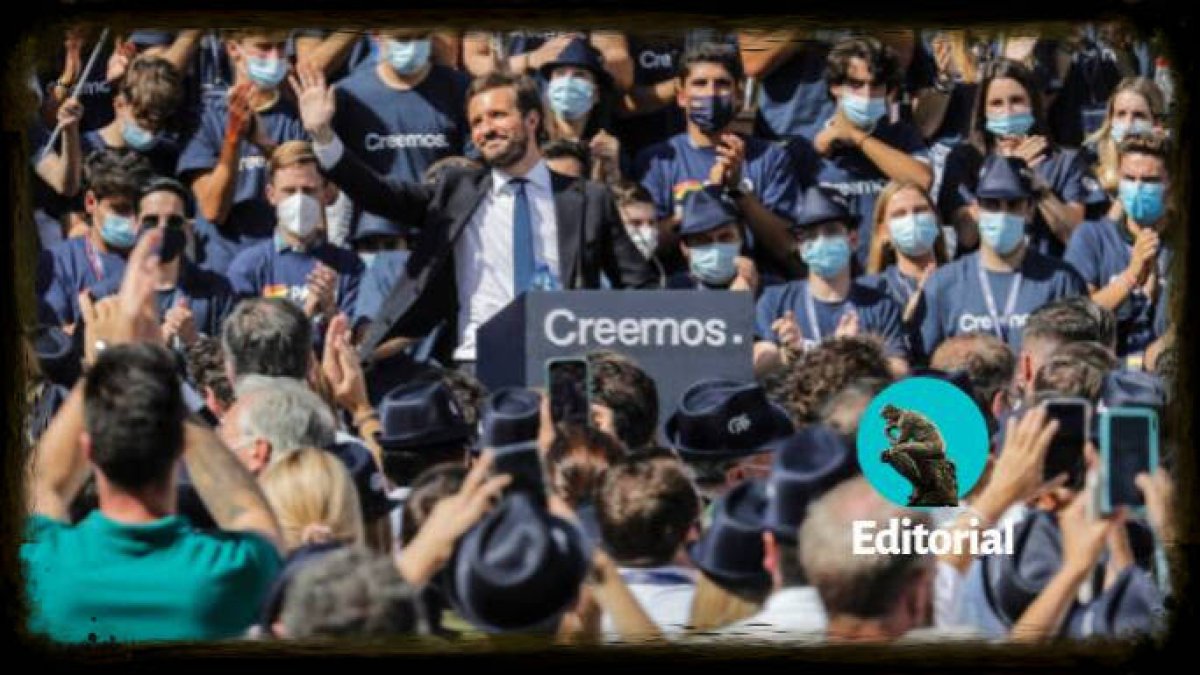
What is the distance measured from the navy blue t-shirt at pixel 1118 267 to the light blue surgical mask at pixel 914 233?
0.43 m

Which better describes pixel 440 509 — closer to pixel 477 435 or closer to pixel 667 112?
pixel 477 435

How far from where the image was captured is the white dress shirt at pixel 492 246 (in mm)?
6270

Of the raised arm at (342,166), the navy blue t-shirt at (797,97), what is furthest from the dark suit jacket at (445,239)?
the navy blue t-shirt at (797,97)

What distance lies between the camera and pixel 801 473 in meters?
6.13

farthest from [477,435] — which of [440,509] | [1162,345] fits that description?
[1162,345]

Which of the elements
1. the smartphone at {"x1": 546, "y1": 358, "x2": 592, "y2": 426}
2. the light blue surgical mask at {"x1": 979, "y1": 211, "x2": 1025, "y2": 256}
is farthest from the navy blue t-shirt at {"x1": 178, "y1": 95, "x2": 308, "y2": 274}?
the light blue surgical mask at {"x1": 979, "y1": 211, "x2": 1025, "y2": 256}

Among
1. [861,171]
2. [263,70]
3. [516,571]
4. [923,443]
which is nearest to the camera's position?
[516,571]

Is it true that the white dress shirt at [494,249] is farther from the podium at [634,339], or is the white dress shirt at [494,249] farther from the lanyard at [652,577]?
the lanyard at [652,577]

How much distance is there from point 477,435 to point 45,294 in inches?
54.7

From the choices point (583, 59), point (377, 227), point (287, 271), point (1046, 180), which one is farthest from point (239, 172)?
point (1046, 180)

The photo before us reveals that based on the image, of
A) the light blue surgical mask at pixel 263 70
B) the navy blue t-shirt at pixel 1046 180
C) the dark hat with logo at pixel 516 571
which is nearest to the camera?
the dark hat with logo at pixel 516 571

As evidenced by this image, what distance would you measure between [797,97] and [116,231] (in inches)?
84.0

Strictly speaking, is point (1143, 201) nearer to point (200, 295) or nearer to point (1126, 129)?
point (1126, 129)

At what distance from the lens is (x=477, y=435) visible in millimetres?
6137
